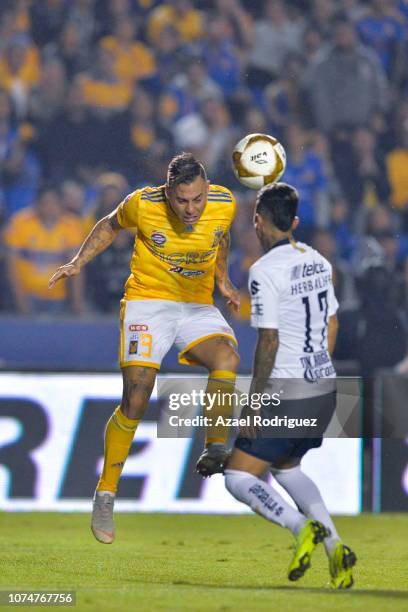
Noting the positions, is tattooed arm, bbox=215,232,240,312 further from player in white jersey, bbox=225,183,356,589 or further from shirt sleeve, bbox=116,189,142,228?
player in white jersey, bbox=225,183,356,589

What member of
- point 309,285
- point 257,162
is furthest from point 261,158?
point 309,285

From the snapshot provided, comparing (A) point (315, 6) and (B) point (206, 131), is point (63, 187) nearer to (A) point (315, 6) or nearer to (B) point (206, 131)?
(B) point (206, 131)

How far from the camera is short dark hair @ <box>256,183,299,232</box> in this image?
18.4 feet

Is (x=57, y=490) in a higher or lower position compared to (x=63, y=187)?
lower

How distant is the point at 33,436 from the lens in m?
9.47

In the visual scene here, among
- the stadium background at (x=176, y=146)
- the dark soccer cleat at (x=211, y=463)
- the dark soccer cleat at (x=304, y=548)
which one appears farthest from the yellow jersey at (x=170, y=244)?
the stadium background at (x=176, y=146)

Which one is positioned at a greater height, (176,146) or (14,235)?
(176,146)

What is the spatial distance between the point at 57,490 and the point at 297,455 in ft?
13.3

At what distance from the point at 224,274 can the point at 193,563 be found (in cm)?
168

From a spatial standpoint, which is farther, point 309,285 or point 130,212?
point 130,212

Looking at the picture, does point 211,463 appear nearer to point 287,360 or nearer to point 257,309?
point 287,360

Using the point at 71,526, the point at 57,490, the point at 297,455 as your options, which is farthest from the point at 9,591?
the point at 57,490

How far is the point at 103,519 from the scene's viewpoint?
6797mm

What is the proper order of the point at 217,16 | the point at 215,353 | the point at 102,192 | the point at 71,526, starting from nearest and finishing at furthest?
1. the point at 215,353
2. the point at 71,526
3. the point at 102,192
4. the point at 217,16
